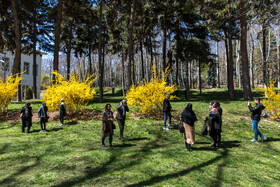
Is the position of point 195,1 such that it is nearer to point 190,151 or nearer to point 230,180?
point 190,151

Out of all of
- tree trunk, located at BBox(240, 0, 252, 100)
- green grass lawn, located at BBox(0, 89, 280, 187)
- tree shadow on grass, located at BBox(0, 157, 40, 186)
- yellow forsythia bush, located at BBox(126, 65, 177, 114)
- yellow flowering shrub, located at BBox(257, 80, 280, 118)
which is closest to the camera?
tree shadow on grass, located at BBox(0, 157, 40, 186)

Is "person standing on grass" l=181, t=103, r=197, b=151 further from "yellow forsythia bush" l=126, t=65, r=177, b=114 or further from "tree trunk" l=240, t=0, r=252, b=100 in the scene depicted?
"tree trunk" l=240, t=0, r=252, b=100

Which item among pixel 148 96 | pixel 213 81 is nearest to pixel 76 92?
pixel 148 96

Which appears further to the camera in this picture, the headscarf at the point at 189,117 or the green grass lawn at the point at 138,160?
the headscarf at the point at 189,117

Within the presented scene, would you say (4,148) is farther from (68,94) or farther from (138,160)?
(68,94)

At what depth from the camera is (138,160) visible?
202 inches

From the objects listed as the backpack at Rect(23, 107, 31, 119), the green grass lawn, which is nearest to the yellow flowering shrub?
the green grass lawn

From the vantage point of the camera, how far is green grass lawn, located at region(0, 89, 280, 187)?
4.05m

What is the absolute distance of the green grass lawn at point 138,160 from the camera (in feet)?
13.3

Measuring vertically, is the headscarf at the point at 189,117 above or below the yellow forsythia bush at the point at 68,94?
below

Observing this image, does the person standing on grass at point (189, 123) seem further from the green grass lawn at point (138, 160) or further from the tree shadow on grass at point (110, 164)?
the tree shadow on grass at point (110, 164)

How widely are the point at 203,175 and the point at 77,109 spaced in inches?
357

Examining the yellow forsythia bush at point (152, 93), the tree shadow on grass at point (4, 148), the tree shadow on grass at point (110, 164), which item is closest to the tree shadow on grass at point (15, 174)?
the tree shadow on grass at point (110, 164)

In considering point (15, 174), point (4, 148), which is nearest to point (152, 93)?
point (4, 148)
